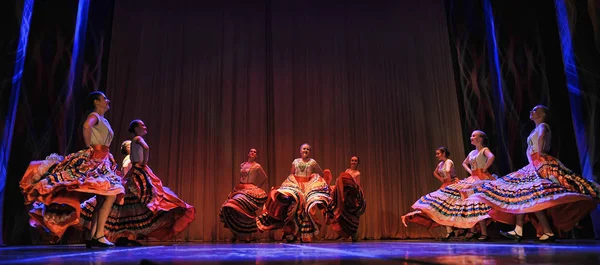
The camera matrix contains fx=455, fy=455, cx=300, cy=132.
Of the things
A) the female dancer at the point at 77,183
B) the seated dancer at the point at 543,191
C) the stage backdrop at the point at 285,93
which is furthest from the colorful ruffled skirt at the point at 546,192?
the female dancer at the point at 77,183

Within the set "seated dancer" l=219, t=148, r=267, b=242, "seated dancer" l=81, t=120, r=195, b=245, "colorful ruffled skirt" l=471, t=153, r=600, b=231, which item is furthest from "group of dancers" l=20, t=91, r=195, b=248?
"colorful ruffled skirt" l=471, t=153, r=600, b=231

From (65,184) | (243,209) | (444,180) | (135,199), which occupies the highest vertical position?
(444,180)

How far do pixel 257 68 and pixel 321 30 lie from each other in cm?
143

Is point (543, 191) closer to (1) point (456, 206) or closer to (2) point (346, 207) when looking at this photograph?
(1) point (456, 206)

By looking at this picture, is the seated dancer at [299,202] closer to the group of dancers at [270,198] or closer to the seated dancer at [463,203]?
the group of dancers at [270,198]

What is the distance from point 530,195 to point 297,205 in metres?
2.73

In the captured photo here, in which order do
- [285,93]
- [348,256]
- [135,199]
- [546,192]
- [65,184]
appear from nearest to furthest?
[348,256], [65,184], [546,192], [135,199], [285,93]

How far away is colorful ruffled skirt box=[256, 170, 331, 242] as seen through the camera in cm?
573

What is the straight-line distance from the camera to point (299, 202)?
5.86 m

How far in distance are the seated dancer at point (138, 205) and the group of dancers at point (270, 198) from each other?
1cm

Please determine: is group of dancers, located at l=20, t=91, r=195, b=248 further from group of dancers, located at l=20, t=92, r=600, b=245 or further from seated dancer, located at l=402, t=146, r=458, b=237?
seated dancer, located at l=402, t=146, r=458, b=237

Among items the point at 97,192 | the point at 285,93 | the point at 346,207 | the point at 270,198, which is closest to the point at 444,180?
the point at 346,207

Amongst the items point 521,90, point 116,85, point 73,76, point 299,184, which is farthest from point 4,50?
point 521,90

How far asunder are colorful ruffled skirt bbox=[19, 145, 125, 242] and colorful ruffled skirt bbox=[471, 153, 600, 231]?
3.62m
